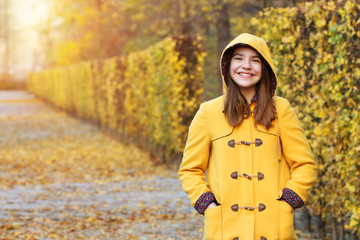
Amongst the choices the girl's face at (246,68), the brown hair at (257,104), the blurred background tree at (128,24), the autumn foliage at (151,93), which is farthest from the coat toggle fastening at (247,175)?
the blurred background tree at (128,24)

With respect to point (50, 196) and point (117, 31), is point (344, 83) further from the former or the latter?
point (117, 31)

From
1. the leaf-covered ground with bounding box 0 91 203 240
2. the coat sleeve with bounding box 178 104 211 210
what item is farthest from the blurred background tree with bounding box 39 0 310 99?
the coat sleeve with bounding box 178 104 211 210

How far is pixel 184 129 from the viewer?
10.6 metres

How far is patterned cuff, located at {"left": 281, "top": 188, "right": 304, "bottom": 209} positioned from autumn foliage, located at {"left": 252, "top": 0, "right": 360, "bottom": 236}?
6.25ft

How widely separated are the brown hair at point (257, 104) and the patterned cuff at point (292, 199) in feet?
1.12

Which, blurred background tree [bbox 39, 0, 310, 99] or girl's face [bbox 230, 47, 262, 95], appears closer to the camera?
girl's face [bbox 230, 47, 262, 95]

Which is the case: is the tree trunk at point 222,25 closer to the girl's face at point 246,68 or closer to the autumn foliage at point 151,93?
the autumn foliage at point 151,93

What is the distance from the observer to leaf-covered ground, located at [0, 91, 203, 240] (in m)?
6.38

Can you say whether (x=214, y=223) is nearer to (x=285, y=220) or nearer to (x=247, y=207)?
(x=247, y=207)

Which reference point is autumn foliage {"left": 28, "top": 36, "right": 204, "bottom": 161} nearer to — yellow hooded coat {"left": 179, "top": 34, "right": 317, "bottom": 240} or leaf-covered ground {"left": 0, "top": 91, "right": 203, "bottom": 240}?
leaf-covered ground {"left": 0, "top": 91, "right": 203, "bottom": 240}

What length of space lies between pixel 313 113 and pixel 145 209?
3100 millimetres

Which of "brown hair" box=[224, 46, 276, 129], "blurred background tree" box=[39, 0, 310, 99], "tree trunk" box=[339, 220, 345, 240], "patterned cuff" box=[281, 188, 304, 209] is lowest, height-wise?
"tree trunk" box=[339, 220, 345, 240]

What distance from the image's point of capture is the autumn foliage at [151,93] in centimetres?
1048

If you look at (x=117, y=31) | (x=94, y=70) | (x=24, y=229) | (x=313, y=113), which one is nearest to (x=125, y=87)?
(x=94, y=70)
